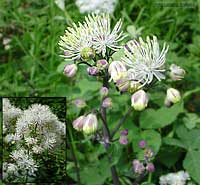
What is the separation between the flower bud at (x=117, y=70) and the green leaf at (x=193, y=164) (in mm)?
775

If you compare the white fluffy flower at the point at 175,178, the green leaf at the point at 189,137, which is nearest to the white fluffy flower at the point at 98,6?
the green leaf at the point at 189,137

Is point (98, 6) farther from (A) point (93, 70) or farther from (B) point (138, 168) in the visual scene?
(A) point (93, 70)

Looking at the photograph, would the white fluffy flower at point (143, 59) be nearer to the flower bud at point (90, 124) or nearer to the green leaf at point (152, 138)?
the flower bud at point (90, 124)

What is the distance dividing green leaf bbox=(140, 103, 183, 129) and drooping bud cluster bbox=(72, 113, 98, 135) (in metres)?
0.73

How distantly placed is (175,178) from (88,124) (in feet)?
2.51

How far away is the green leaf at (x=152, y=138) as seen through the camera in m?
2.36

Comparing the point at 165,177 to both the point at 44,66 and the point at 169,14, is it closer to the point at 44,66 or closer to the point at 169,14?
the point at 44,66

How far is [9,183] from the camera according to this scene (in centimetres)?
202

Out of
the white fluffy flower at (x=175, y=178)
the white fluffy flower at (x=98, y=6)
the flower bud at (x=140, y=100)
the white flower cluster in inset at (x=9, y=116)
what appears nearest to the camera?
the flower bud at (x=140, y=100)

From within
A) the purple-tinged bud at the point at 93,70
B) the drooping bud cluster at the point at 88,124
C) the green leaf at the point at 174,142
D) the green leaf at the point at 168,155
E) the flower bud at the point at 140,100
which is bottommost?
the green leaf at the point at 168,155

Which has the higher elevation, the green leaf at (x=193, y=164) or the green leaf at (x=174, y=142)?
the green leaf at (x=174, y=142)

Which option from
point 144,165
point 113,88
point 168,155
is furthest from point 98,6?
point 144,165

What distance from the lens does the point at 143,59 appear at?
65.2 inches

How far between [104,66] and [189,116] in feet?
3.30
